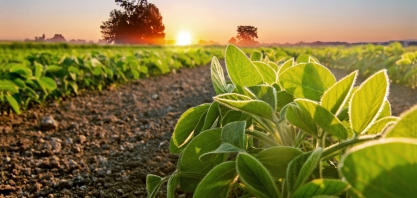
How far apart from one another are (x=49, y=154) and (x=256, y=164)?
93.5 inches

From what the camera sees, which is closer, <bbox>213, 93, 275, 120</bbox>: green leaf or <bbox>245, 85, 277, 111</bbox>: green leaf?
<bbox>213, 93, 275, 120</bbox>: green leaf

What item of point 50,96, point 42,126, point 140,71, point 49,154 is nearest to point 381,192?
point 49,154

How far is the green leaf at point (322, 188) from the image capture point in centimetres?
55

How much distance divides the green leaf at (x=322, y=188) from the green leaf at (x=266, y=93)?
1.01ft

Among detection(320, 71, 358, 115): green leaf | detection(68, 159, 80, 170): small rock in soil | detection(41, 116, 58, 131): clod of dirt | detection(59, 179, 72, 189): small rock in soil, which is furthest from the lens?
detection(41, 116, 58, 131): clod of dirt

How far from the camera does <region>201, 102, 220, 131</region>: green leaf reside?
40.5 inches

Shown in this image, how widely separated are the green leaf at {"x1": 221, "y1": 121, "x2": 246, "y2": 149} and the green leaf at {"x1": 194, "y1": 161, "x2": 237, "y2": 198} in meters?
0.04

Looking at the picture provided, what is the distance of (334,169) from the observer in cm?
100

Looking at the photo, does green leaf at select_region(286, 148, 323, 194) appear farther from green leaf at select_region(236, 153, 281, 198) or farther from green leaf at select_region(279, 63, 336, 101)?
green leaf at select_region(279, 63, 336, 101)

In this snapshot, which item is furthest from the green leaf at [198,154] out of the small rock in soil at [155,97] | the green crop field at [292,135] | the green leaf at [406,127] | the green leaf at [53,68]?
the small rock in soil at [155,97]

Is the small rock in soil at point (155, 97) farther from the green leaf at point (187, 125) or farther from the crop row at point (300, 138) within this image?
the green leaf at point (187, 125)

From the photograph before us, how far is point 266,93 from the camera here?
0.92 m

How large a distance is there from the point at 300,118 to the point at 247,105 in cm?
11

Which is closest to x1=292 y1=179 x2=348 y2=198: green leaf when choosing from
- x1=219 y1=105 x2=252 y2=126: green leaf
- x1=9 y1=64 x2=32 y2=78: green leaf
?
x1=219 y1=105 x2=252 y2=126: green leaf
